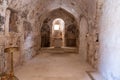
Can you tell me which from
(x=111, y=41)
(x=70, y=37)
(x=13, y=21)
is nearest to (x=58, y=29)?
(x=70, y=37)

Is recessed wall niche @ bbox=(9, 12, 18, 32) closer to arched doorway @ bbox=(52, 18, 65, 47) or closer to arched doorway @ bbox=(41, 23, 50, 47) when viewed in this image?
arched doorway @ bbox=(41, 23, 50, 47)

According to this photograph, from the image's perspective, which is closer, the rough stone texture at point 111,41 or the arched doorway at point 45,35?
the rough stone texture at point 111,41

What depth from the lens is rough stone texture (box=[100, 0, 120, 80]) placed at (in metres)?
3.18

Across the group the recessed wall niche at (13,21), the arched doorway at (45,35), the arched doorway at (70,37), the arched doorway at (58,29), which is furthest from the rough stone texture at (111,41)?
the arched doorway at (58,29)

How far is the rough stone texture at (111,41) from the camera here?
3.18m

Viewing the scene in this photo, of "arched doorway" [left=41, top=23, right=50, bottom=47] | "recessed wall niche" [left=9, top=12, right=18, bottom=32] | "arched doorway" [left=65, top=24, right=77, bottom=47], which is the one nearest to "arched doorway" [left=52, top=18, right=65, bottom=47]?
"arched doorway" [left=65, top=24, right=77, bottom=47]

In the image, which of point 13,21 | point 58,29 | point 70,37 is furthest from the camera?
point 58,29

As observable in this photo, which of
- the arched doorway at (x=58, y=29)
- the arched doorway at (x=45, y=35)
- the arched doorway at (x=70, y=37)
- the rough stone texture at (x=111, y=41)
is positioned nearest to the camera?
the rough stone texture at (x=111, y=41)

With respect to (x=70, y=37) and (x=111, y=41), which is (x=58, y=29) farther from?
(x=111, y=41)

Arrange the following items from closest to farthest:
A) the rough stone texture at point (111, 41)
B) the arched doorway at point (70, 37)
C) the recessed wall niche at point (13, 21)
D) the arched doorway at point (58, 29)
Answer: the rough stone texture at point (111, 41) → the recessed wall niche at point (13, 21) → the arched doorway at point (70, 37) → the arched doorway at point (58, 29)

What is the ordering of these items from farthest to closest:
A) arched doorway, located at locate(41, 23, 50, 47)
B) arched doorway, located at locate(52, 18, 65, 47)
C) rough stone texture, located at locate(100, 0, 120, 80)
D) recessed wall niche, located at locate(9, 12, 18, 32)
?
arched doorway, located at locate(52, 18, 65, 47) → arched doorway, located at locate(41, 23, 50, 47) → recessed wall niche, located at locate(9, 12, 18, 32) → rough stone texture, located at locate(100, 0, 120, 80)

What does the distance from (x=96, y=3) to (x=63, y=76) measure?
2.04 metres

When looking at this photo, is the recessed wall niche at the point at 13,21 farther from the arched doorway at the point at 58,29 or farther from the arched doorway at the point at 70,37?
the arched doorway at the point at 58,29

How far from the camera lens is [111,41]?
141 inches
